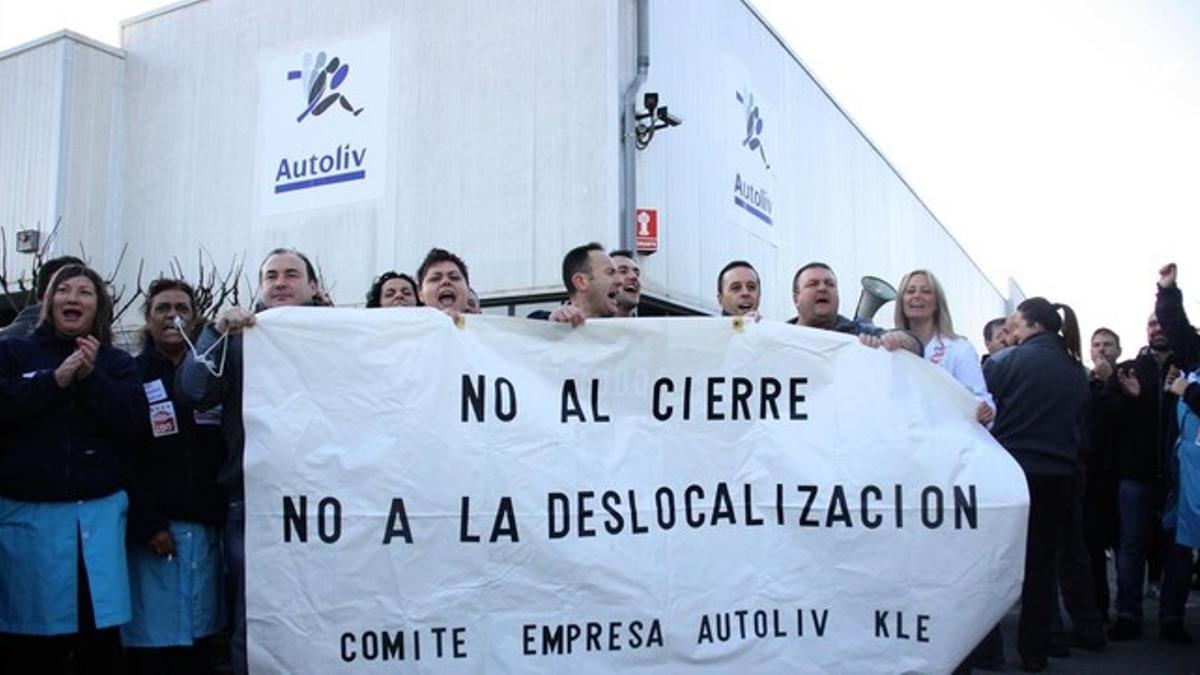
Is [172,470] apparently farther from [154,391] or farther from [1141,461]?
[1141,461]

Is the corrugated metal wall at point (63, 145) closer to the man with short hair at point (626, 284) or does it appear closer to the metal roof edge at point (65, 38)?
the metal roof edge at point (65, 38)

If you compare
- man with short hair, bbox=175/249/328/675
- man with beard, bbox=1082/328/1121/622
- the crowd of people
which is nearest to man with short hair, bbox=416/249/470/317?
the crowd of people

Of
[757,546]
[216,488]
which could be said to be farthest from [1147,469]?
[216,488]

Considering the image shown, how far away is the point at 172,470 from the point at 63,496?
1.24 feet

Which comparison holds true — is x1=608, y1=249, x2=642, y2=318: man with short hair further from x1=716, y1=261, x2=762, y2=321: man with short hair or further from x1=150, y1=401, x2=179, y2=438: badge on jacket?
x1=150, y1=401, x2=179, y2=438: badge on jacket

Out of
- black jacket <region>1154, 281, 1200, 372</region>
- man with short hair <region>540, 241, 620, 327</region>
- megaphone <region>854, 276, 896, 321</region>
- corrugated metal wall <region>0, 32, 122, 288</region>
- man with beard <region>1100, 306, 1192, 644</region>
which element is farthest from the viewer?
corrugated metal wall <region>0, 32, 122, 288</region>

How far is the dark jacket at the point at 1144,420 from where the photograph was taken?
21.6ft

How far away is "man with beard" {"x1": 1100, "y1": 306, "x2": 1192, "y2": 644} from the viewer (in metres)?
6.30

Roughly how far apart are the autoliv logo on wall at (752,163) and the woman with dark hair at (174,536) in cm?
910

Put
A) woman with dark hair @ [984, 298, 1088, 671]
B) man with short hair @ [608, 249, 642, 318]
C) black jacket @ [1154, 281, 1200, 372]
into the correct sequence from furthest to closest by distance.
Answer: black jacket @ [1154, 281, 1200, 372] < woman with dark hair @ [984, 298, 1088, 671] < man with short hair @ [608, 249, 642, 318]

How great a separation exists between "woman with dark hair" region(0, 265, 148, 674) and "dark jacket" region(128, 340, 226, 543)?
0.07 metres

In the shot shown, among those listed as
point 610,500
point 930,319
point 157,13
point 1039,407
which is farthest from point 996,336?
point 157,13

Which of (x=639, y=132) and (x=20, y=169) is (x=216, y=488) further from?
(x=20, y=169)

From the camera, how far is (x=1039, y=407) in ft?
17.9
